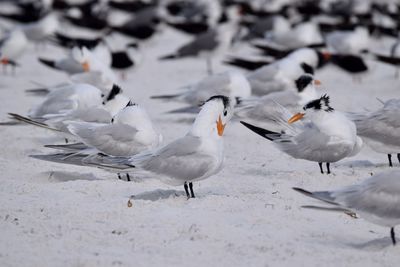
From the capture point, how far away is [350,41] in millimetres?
15680

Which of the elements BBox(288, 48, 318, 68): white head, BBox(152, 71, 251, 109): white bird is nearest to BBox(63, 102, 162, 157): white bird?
BBox(152, 71, 251, 109): white bird

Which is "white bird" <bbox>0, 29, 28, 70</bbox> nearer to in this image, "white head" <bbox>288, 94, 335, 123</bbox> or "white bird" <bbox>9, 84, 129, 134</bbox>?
"white bird" <bbox>9, 84, 129, 134</bbox>

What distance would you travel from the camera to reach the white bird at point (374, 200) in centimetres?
469

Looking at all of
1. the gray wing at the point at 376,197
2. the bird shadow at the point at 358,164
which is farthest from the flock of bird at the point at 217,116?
the bird shadow at the point at 358,164

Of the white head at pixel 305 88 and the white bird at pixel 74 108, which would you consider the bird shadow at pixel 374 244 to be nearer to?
the white bird at pixel 74 108

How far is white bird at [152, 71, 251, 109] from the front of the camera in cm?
933

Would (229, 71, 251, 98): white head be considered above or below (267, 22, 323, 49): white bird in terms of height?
above

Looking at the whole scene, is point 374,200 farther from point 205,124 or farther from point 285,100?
point 285,100

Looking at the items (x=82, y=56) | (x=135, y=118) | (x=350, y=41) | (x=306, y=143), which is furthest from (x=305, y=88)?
(x=350, y=41)

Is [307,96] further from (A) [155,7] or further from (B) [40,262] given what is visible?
(A) [155,7]

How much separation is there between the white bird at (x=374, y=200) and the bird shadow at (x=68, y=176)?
7.35 ft

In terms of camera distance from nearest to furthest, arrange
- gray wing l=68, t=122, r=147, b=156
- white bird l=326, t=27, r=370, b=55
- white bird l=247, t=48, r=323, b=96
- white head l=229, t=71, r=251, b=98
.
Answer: gray wing l=68, t=122, r=147, b=156 → white head l=229, t=71, r=251, b=98 → white bird l=247, t=48, r=323, b=96 → white bird l=326, t=27, r=370, b=55

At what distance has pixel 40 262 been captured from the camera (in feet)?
13.9

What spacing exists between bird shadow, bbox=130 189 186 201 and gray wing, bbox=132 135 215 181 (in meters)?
0.19
